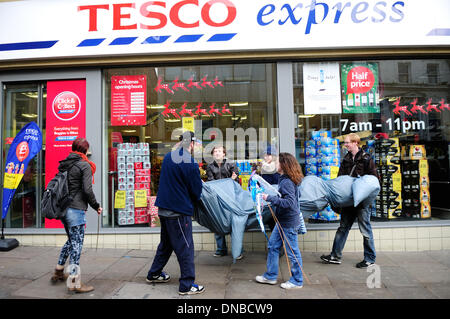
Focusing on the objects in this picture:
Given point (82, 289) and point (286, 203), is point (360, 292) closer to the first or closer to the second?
point (286, 203)

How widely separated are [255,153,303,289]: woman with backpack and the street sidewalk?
0.29m

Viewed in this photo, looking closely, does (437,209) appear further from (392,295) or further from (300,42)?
(300,42)

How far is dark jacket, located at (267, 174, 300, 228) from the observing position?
3854 millimetres

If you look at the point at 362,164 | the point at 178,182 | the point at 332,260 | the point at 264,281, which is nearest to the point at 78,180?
the point at 178,182

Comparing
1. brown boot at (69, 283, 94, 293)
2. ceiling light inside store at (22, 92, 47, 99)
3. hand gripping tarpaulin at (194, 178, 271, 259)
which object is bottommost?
brown boot at (69, 283, 94, 293)

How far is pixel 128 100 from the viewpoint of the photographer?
645cm

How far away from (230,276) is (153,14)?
16.4 ft

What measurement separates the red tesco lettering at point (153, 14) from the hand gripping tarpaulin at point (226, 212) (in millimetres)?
3320

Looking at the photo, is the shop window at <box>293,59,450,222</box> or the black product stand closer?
the black product stand

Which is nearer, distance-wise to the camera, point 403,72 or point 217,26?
point 217,26

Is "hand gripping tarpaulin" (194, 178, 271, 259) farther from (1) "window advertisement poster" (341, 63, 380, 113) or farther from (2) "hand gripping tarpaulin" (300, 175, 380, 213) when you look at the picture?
(1) "window advertisement poster" (341, 63, 380, 113)

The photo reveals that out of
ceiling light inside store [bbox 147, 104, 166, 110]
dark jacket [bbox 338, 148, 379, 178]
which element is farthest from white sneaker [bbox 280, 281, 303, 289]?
ceiling light inside store [bbox 147, 104, 166, 110]

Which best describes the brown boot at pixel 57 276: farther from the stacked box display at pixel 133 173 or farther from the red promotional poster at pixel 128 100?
the red promotional poster at pixel 128 100
